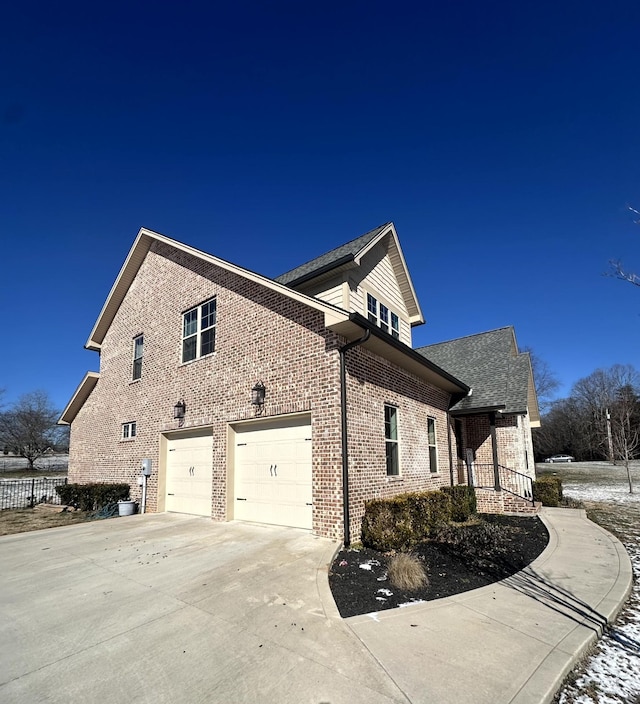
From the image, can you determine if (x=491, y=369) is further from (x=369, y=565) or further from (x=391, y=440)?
(x=369, y=565)

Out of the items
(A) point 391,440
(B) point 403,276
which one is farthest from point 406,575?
(B) point 403,276

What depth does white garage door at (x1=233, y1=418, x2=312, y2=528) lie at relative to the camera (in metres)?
8.30

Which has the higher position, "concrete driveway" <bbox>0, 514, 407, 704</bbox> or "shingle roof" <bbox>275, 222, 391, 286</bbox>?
"shingle roof" <bbox>275, 222, 391, 286</bbox>

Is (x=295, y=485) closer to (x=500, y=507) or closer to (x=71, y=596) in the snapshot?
(x=71, y=596)

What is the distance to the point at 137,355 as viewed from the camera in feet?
47.3

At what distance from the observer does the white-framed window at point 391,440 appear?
9406 mm

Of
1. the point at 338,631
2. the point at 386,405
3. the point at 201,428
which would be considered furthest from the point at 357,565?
the point at 201,428

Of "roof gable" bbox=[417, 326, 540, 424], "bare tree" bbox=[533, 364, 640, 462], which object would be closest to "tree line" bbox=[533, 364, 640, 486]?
"bare tree" bbox=[533, 364, 640, 462]

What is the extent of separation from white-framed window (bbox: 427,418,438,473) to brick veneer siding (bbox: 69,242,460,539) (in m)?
0.30

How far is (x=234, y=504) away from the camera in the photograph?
9703 millimetres

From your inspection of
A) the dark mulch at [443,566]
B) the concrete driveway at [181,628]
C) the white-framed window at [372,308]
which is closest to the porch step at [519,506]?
the dark mulch at [443,566]

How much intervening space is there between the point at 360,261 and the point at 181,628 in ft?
29.4

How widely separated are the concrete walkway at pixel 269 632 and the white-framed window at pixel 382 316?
6.48 m

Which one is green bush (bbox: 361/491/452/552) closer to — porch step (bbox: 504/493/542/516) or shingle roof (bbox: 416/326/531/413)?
porch step (bbox: 504/493/542/516)
